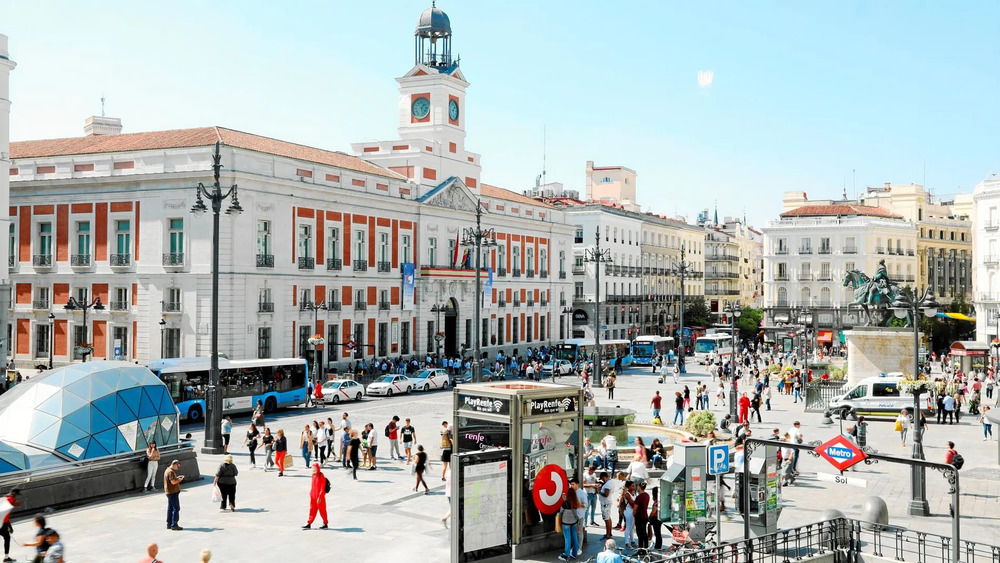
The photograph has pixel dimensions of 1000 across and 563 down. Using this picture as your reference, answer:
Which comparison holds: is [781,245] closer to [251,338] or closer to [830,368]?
[830,368]

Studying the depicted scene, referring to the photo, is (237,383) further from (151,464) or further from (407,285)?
(407,285)

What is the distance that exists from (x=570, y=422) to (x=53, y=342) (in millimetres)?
38239

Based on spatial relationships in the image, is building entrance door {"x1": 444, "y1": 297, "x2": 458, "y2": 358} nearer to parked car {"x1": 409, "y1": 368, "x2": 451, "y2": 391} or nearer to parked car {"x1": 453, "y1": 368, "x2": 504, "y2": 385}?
parked car {"x1": 453, "y1": 368, "x2": 504, "y2": 385}

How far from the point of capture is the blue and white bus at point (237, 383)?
32.3 m

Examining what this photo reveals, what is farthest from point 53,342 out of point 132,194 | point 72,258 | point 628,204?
point 628,204

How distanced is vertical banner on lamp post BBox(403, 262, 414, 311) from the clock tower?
6.12 metres

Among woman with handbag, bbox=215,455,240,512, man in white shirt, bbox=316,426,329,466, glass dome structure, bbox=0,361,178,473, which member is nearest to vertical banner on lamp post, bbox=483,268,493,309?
man in white shirt, bbox=316,426,329,466

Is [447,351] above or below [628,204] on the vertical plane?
below

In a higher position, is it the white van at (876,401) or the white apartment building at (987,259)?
the white apartment building at (987,259)

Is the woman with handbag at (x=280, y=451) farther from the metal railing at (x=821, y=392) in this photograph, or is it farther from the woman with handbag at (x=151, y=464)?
the metal railing at (x=821, y=392)

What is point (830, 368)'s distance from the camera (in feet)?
167

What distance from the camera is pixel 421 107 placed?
208 feet

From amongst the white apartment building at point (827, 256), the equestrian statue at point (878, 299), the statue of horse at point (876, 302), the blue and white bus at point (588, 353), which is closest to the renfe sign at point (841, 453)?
the statue of horse at point (876, 302)

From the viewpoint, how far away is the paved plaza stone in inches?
630
